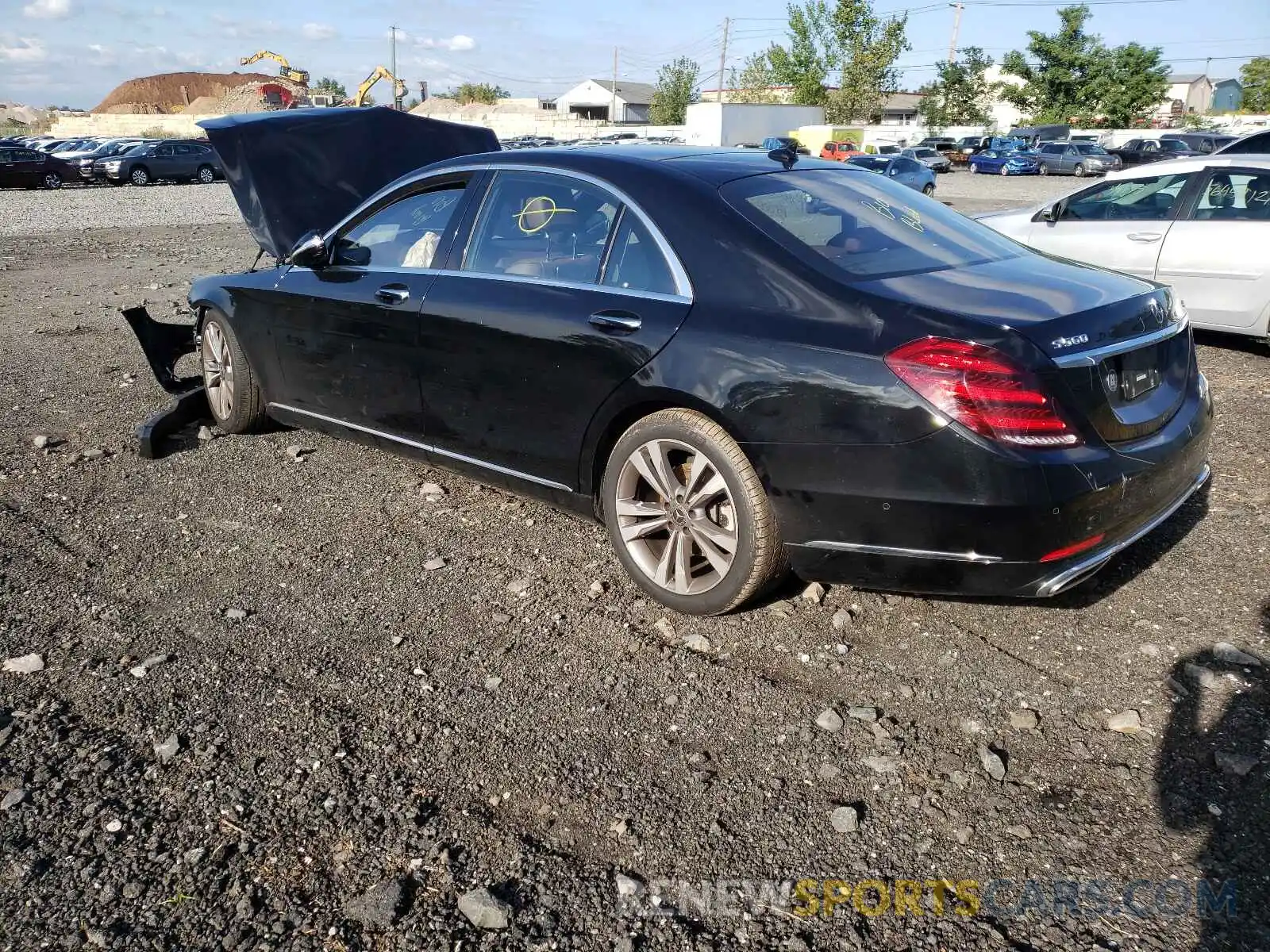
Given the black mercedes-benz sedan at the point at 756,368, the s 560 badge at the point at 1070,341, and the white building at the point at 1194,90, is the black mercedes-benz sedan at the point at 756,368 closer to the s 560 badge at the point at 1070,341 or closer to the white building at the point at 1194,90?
the s 560 badge at the point at 1070,341

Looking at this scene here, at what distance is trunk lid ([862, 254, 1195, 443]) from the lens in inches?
119

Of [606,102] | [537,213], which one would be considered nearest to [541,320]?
[537,213]

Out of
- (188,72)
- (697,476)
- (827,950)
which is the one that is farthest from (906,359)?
(188,72)

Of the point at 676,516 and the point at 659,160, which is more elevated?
the point at 659,160

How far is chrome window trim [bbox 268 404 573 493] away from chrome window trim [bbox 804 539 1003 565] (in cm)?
115

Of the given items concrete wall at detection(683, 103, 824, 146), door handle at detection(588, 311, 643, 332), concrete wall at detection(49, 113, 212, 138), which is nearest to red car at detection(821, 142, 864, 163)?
concrete wall at detection(683, 103, 824, 146)

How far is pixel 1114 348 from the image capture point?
3176mm

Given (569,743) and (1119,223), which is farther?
(1119,223)

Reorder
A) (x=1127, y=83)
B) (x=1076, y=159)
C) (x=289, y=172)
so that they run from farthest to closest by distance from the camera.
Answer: (x=1127, y=83) < (x=1076, y=159) < (x=289, y=172)

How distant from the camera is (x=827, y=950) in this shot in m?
2.17

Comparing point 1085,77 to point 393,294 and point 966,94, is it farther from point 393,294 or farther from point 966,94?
point 393,294

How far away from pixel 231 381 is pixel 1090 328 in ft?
14.8

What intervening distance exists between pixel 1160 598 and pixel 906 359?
61.0 inches

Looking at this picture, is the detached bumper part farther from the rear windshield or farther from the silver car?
the silver car
